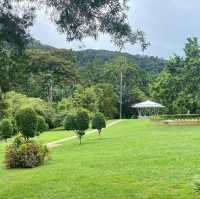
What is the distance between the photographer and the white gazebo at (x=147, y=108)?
6912 cm

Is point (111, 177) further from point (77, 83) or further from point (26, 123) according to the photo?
point (77, 83)

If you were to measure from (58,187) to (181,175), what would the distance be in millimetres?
3346

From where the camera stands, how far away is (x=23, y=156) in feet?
66.3

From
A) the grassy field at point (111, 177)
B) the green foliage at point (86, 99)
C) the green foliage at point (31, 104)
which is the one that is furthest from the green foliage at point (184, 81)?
the grassy field at point (111, 177)

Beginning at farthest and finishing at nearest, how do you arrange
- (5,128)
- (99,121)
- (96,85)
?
(96,85) → (5,128) → (99,121)

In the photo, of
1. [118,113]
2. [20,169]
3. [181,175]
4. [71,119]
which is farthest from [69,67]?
[181,175]

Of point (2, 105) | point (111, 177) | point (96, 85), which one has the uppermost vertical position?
point (96, 85)

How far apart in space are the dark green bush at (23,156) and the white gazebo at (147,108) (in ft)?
160

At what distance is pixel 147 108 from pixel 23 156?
174ft

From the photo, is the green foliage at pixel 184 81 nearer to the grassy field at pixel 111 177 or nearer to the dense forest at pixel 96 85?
the dense forest at pixel 96 85

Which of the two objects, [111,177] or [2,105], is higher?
[2,105]

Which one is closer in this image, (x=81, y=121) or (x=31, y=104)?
(x=81, y=121)

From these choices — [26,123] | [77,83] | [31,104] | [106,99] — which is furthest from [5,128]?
[77,83]

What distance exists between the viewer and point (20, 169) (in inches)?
775
